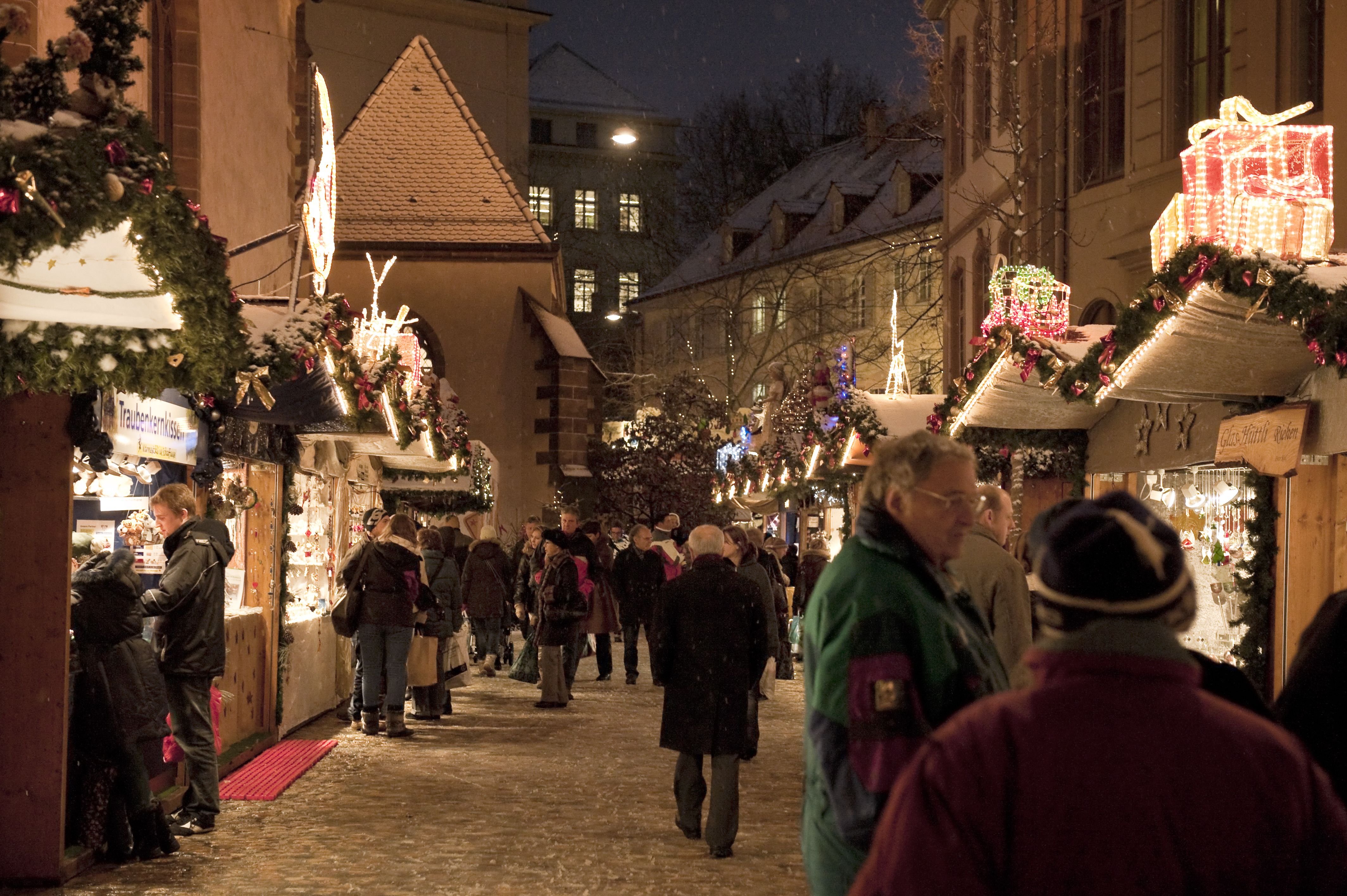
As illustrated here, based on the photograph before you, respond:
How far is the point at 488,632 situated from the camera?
786 inches

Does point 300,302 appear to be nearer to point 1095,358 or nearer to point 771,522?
point 1095,358

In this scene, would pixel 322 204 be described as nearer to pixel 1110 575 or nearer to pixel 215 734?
pixel 215 734

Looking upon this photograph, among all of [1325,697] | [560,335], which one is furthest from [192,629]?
[560,335]

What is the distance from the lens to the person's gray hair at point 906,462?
149 inches

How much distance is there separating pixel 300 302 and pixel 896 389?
11944 millimetres

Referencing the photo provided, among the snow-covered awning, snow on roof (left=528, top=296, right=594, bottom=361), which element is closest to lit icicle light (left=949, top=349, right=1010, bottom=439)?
the snow-covered awning

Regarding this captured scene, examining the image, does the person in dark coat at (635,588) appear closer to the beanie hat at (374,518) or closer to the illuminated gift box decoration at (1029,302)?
the beanie hat at (374,518)

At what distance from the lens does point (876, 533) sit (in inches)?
148

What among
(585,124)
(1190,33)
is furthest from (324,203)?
(585,124)

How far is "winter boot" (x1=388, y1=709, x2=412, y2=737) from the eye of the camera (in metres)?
13.5

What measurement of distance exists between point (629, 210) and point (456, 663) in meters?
59.1

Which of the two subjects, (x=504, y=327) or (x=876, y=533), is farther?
(x=504, y=327)

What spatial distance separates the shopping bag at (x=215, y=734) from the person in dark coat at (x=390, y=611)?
93.6 inches

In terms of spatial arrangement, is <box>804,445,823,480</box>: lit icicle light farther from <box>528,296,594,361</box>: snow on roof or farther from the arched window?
<box>528,296,594,361</box>: snow on roof
